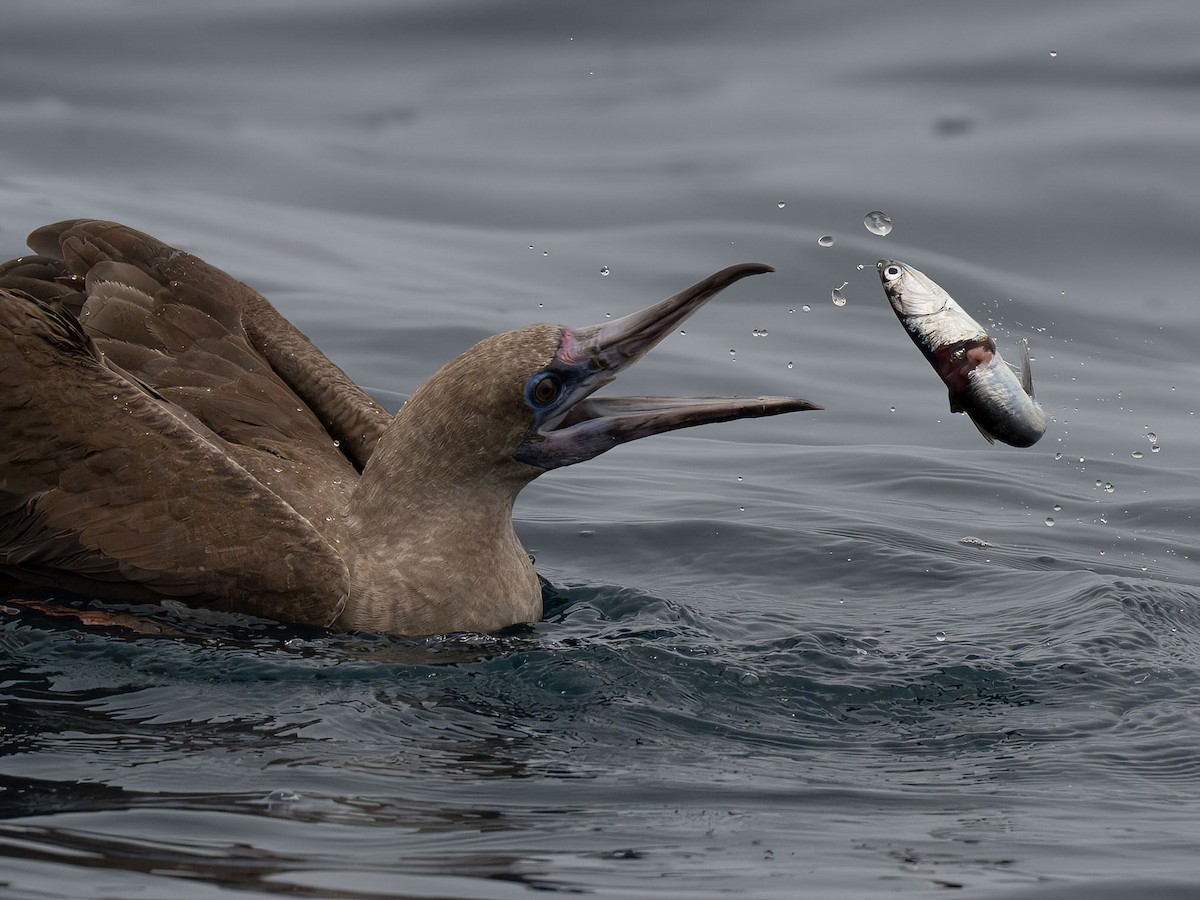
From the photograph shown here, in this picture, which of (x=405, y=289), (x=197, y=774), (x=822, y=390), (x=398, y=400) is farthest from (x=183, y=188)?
(x=197, y=774)

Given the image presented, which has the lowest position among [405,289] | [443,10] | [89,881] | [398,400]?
[89,881]

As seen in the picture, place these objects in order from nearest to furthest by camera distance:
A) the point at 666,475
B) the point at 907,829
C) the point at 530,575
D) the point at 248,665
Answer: the point at 907,829
the point at 248,665
the point at 530,575
the point at 666,475

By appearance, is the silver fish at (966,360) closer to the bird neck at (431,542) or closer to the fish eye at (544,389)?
the fish eye at (544,389)

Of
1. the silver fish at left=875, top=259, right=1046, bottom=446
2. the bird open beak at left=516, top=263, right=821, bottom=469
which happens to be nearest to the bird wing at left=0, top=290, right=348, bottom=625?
the bird open beak at left=516, top=263, right=821, bottom=469

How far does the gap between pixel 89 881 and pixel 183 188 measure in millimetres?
12096

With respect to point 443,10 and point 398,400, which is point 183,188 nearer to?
point 443,10

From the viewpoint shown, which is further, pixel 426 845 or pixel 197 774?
pixel 197 774

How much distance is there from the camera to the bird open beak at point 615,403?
6680 millimetres

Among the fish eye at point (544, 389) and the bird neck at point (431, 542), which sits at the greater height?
the fish eye at point (544, 389)

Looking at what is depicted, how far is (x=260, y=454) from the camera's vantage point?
7.41m

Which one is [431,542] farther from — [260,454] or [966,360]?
[966,360]

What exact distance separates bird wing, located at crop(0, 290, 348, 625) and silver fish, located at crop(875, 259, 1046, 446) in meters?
2.30

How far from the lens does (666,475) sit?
1115 centimetres

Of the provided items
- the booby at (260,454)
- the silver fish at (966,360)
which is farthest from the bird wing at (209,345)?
the silver fish at (966,360)
